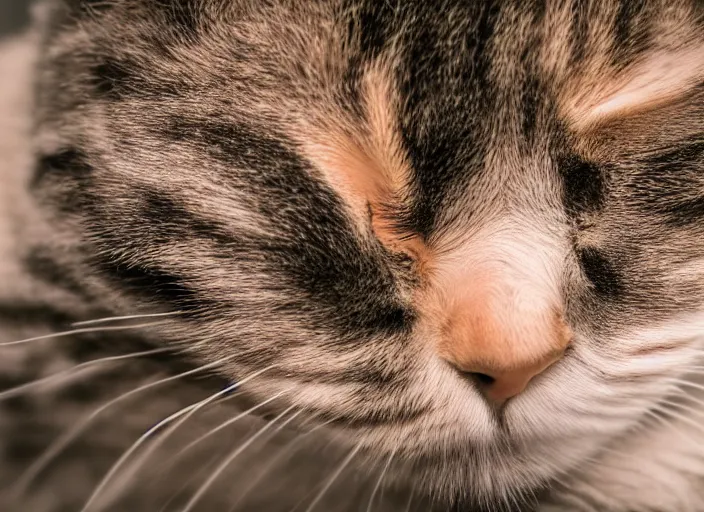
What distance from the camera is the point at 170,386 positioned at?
0.49 m

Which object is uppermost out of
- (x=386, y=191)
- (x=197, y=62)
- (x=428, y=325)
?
(x=197, y=62)

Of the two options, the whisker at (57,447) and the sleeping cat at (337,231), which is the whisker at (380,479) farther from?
the whisker at (57,447)

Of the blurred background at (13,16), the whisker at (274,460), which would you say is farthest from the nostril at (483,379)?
the blurred background at (13,16)

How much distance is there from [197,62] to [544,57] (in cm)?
25

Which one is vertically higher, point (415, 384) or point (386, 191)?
point (386, 191)

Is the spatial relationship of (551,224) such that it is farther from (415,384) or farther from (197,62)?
(197,62)

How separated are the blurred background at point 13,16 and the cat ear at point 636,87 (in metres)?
0.42

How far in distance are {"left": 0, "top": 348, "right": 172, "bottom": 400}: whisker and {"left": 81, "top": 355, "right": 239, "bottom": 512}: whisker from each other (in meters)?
0.05

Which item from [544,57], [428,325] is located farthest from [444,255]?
[544,57]

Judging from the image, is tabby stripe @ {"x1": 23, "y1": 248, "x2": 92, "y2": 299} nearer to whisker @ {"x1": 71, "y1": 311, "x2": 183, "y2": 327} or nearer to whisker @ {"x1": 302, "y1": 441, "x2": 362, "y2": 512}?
whisker @ {"x1": 71, "y1": 311, "x2": 183, "y2": 327}

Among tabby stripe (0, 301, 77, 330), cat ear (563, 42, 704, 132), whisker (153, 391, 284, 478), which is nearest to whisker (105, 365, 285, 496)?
whisker (153, 391, 284, 478)

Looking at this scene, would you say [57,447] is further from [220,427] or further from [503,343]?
[503,343]

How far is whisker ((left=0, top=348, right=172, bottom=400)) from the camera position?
46 centimetres

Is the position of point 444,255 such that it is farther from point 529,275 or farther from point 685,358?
point 685,358
